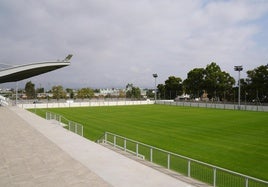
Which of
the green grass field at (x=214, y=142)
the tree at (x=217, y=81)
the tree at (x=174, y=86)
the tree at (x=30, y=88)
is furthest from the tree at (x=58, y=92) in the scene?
the green grass field at (x=214, y=142)

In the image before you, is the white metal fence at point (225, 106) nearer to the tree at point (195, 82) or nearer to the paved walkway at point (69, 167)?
the tree at point (195, 82)

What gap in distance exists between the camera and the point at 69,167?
36.7ft

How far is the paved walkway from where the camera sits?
9414mm

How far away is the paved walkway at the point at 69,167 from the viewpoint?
30.9 ft

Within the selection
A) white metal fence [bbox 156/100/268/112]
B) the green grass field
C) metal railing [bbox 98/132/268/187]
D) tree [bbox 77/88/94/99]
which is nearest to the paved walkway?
metal railing [bbox 98/132/268/187]

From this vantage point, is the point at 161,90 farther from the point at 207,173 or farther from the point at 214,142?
the point at 207,173

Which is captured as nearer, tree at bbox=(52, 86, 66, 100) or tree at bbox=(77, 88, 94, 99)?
tree at bbox=(52, 86, 66, 100)

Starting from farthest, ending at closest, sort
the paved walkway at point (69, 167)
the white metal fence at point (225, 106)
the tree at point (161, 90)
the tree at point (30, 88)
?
the tree at point (30, 88), the tree at point (161, 90), the white metal fence at point (225, 106), the paved walkway at point (69, 167)

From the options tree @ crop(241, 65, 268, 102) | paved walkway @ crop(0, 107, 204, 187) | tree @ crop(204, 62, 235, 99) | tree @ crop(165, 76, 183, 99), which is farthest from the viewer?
tree @ crop(165, 76, 183, 99)

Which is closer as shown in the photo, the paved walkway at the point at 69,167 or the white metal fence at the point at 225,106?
the paved walkway at the point at 69,167

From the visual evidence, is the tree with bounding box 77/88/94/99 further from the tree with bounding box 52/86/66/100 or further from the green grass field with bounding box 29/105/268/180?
the green grass field with bounding box 29/105/268/180

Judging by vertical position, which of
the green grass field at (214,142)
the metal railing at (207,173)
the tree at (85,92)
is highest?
the tree at (85,92)

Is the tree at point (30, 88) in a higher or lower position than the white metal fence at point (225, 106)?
higher

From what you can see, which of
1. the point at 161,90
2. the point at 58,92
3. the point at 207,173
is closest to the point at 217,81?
the point at 161,90
